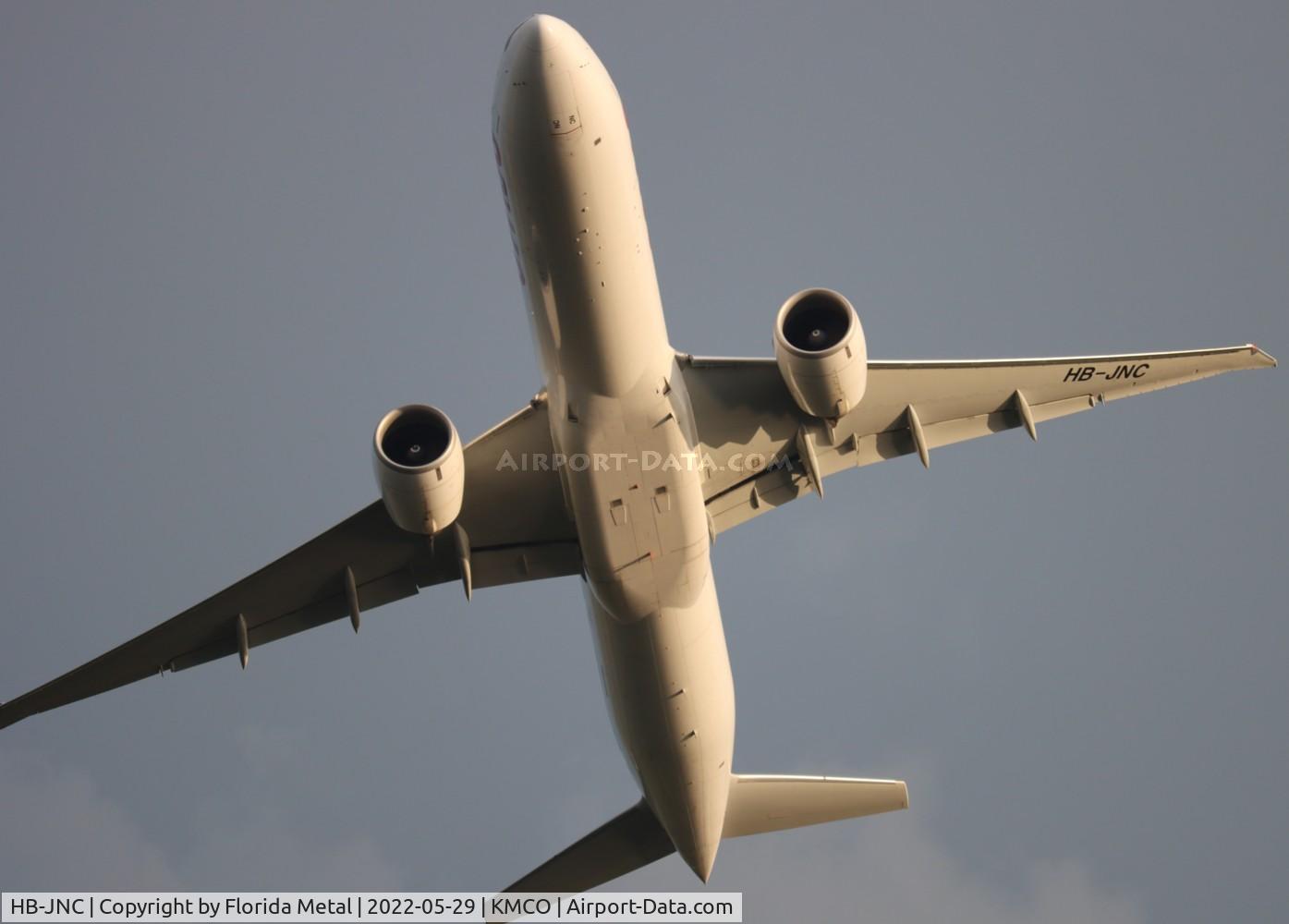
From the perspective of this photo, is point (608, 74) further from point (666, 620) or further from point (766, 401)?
point (666, 620)

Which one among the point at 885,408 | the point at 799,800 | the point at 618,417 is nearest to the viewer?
the point at 618,417

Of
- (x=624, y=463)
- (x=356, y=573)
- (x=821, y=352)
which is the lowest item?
(x=624, y=463)

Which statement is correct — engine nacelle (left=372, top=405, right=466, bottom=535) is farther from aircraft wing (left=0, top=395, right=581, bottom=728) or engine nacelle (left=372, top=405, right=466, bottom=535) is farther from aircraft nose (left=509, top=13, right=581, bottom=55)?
aircraft nose (left=509, top=13, right=581, bottom=55)

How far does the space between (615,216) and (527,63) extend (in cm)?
230

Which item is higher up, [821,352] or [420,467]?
[821,352]

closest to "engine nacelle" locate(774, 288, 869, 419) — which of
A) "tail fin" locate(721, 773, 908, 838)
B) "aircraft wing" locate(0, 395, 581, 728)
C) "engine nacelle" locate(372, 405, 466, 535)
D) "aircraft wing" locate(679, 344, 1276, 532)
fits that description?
"aircraft wing" locate(679, 344, 1276, 532)

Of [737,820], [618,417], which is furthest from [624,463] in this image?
[737,820]

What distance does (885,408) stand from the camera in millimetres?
24828

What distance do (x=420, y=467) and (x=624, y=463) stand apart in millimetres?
2860

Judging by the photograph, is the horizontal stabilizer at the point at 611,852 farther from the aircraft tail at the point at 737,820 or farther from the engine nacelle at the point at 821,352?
the engine nacelle at the point at 821,352

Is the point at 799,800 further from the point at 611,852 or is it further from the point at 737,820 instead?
the point at 611,852

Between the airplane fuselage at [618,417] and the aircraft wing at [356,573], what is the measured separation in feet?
6.16

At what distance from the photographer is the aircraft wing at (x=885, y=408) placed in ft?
78.7

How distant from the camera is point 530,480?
80.4ft
